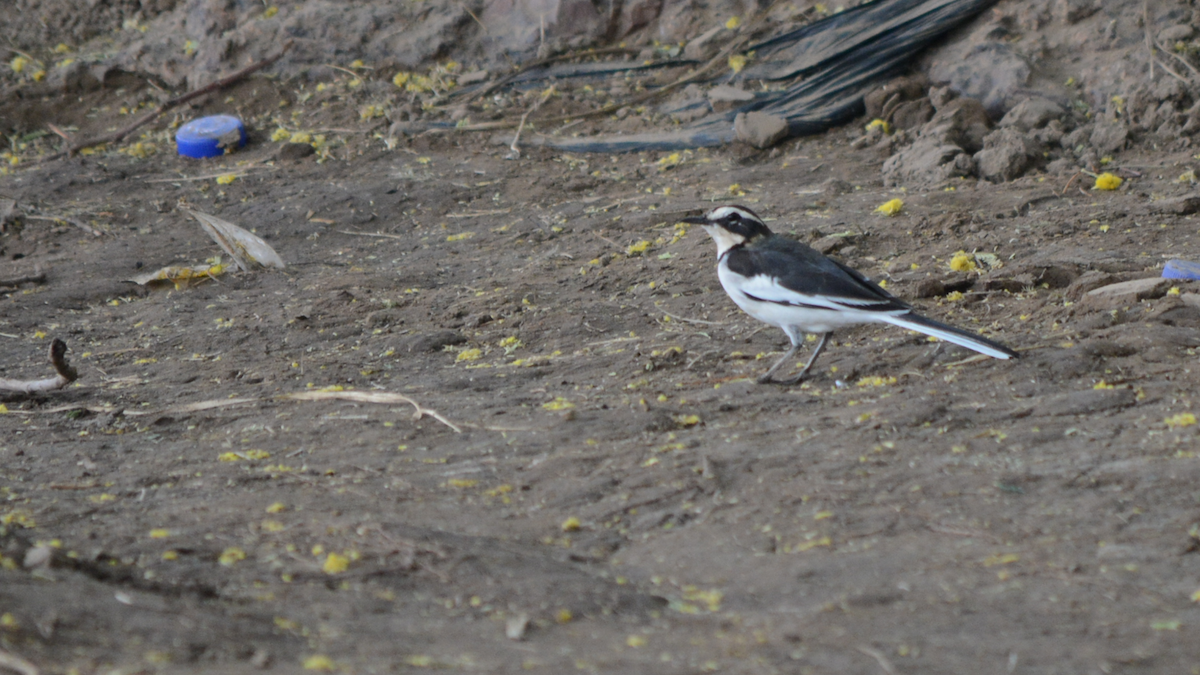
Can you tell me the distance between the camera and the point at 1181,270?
4.58 metres

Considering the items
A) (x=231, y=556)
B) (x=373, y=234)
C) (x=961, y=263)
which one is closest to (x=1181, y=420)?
(x=961, y=263)

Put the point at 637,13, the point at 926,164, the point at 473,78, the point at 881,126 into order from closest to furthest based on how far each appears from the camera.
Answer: the point at 926,164
the point at 881,126
the point at 637,13
the point at 473,78

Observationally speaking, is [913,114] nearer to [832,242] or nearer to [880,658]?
[832,242]

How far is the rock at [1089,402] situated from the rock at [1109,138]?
4047 mm

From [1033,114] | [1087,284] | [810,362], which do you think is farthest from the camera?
[1033,114]

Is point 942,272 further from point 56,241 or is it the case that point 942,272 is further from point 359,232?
point 56,241

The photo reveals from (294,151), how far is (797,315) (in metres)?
6.23

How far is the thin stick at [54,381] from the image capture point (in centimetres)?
430

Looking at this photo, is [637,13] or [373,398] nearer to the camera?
[373,398]

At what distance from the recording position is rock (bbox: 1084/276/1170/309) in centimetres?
444

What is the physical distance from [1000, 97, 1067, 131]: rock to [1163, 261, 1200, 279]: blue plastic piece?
9.59ft

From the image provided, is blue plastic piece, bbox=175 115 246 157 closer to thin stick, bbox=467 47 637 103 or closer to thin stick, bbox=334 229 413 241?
thin stick, bbox=467 47 637 103

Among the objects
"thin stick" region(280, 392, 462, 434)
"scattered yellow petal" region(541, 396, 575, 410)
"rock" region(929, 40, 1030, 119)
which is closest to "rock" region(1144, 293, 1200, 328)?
"scattered yellow petal" region(541, 396, 575, 410)

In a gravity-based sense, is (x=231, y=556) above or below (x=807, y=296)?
above
